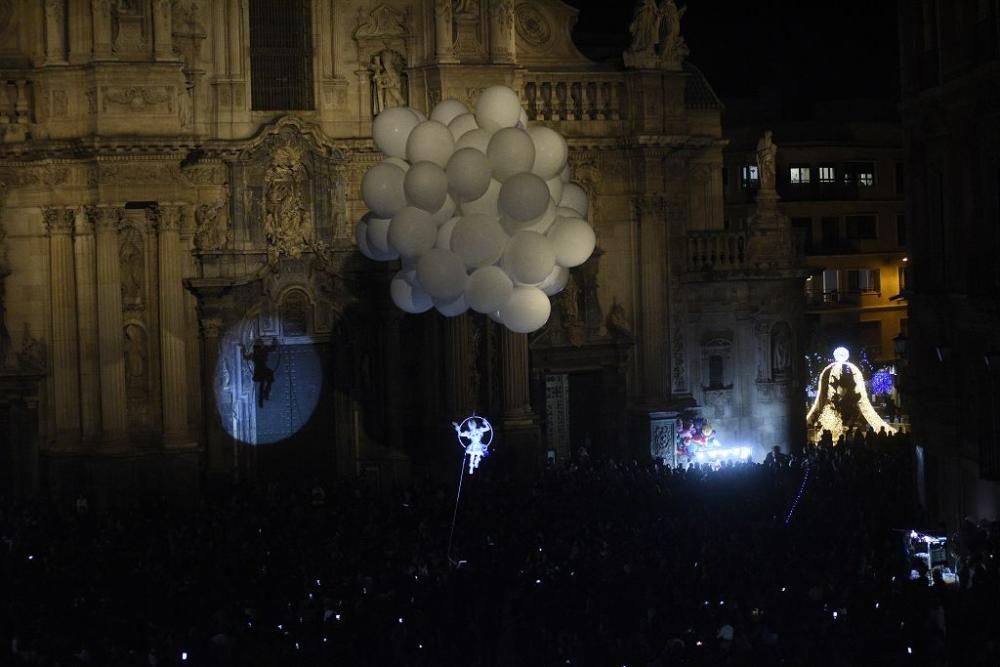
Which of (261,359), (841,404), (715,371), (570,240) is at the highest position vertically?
(570,240)

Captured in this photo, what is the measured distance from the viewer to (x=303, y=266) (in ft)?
121

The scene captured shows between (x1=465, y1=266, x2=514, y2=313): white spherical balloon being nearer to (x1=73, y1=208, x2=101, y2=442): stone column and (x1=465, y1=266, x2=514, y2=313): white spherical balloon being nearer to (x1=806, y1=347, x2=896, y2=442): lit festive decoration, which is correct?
(x1=73, y1=208, x2=101, y2=442): stone column

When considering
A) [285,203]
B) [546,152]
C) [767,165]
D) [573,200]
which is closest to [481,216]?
[546,152]

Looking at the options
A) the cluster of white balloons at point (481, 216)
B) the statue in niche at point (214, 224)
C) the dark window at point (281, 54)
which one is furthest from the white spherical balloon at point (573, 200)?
the statue in niche at point (214, 224)

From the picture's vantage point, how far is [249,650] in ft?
70.3

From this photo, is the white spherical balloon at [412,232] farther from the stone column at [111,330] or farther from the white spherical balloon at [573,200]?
the stone column at [111,330]

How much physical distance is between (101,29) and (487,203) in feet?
37.0

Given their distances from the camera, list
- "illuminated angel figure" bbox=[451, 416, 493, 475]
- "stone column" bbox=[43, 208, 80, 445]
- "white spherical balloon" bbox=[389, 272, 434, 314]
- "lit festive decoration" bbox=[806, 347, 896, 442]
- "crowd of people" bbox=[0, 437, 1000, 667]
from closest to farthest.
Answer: "crowd of people" bbox=[0, 437, 1000, 667]
"white spherical balloon" bbox=[389, 272, 434, 314]
"illuminated angel figure" bbox=[451, 416, 493, 475]
"stone column" bbox=[43, 208, 80, 445]
"lit festive decoration" bbox=[806, 347, 896, 442]

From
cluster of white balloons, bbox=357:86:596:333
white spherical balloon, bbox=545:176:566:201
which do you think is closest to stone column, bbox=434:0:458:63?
white spherical balloon, bbox=545:176:566:201

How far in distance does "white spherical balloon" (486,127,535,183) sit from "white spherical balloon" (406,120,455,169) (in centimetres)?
70

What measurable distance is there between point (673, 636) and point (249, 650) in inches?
192

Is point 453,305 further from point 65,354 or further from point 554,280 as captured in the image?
point 65,354

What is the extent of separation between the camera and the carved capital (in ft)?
116

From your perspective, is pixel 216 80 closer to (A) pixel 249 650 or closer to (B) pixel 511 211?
(B) pixel 511 211
